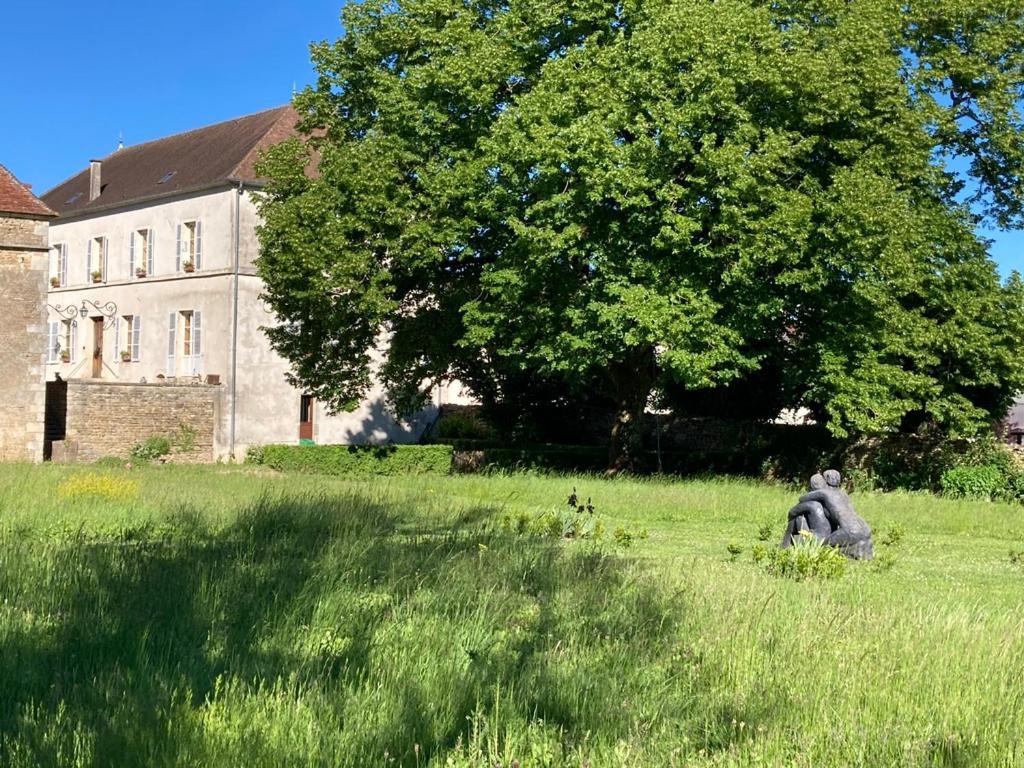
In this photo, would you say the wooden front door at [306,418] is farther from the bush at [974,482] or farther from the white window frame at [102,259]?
the bush at [974,482]

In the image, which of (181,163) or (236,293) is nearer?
(236,293)

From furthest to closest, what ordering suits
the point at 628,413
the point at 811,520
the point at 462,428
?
1. the point at 462,428
2. the point at 628,413
3. the point at 811,520

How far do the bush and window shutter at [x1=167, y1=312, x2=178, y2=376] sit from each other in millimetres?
27603

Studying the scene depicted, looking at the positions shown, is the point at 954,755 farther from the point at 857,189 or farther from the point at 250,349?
the point at 250,349

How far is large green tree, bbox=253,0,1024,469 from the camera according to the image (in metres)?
23.8

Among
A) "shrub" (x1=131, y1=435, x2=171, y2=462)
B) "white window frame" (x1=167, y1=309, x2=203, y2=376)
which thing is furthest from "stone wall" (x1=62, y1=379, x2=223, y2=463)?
"white window frame" (x1=167, y1=309, x2=203, y2=376)

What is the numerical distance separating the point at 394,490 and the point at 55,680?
12.2 meters

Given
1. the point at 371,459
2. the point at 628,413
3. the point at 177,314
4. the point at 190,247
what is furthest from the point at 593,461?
the point at 190,247

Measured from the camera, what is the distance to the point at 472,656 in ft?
23.0

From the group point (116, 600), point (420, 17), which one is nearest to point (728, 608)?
point (116, 600)

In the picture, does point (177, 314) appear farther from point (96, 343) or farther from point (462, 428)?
point (462, 428)

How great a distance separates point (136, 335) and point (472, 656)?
40.5 meters

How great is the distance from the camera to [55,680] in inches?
246

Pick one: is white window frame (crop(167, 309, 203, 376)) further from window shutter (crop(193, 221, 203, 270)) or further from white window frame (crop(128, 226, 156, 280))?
white window frame (crop(128, 226, 156, 280))
